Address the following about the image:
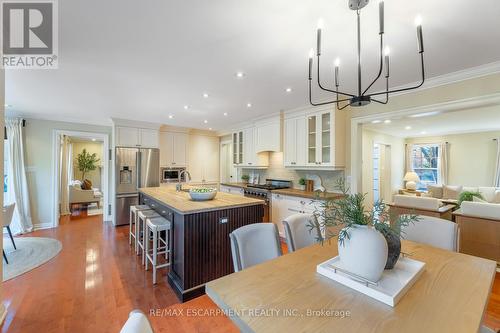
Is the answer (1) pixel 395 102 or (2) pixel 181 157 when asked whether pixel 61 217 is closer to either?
(2) pixel 181 157

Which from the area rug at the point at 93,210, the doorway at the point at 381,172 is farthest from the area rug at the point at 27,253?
the doorway at the point at 381,172

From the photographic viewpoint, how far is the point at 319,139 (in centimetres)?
369

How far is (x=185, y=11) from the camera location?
1.49m

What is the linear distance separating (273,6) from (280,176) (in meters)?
3.63

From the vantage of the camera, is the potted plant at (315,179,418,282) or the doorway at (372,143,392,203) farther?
the doorway at (372,143,392,203)

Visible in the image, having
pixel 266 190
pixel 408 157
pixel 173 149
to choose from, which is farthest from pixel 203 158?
pixel 408 157

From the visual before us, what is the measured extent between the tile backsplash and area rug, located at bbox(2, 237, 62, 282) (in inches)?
158

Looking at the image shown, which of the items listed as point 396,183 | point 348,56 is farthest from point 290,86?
point 396,183

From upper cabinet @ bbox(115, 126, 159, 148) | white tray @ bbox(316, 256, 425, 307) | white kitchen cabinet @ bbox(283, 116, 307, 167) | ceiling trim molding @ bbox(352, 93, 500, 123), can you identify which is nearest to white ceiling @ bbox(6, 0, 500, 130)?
ceiling trim molding @ bbox(352, 93, 500, 123)

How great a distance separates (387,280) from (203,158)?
5.77 meters

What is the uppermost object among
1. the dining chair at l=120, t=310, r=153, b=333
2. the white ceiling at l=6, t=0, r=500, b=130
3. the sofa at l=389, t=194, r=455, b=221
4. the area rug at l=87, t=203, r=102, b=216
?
the white ceiling at l=6, t=0, r=500, b=130

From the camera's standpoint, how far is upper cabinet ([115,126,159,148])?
4.84m

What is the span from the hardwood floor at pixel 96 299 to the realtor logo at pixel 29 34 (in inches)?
93.5

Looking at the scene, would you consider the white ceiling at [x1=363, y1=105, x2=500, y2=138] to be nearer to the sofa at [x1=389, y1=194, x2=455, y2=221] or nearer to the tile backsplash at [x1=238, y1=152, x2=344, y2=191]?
the tile backsplash at [x1=238, y1=152, x2=344, y2=191]
